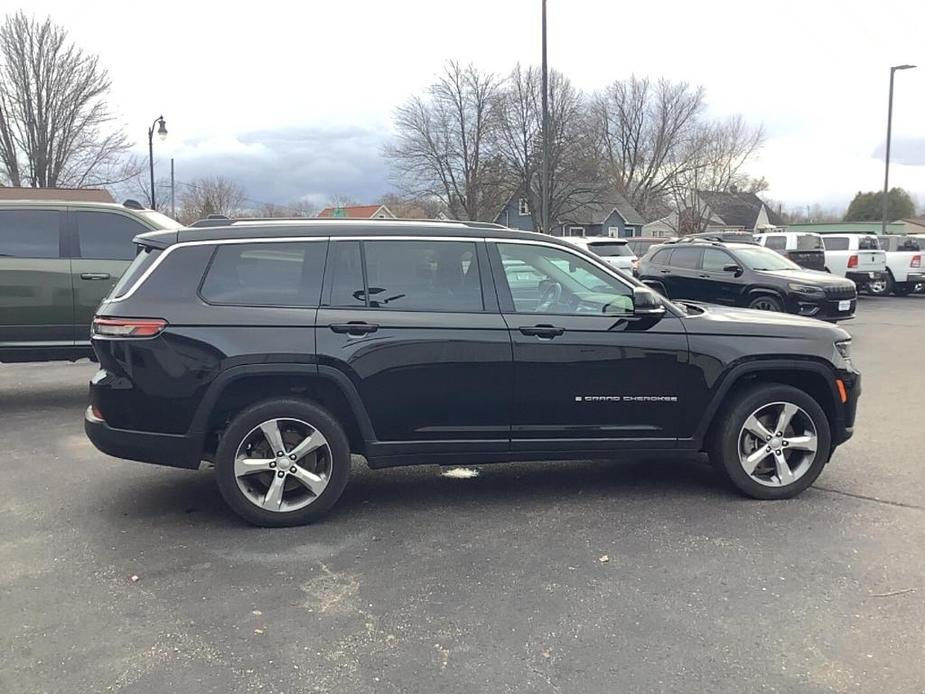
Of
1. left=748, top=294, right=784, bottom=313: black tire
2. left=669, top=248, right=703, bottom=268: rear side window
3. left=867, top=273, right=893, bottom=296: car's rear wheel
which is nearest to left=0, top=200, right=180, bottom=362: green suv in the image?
left=748, top=294, right=784, bottom=313: black tire

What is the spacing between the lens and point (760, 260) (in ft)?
44.7

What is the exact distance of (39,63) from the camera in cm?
3206

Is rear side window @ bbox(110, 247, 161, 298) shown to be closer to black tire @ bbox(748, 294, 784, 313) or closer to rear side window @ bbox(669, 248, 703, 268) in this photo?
black tire @ bbox(748, 294, 784, 313)

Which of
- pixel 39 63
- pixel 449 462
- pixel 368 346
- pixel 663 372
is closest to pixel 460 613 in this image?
pixel 449 462

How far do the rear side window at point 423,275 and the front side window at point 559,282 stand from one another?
0.80 feet

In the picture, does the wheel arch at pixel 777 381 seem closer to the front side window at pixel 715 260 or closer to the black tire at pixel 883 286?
the front side window at pixel 715 260

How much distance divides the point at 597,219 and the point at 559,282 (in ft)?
210

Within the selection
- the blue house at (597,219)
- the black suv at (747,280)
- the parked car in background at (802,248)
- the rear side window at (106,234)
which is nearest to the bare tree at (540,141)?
the blue house at (597,219)

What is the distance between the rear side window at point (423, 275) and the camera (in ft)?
14.7

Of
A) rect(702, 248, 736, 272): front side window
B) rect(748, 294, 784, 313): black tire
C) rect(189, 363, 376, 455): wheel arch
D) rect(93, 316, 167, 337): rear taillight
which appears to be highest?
rect(702, 248, 736, 272): front side window

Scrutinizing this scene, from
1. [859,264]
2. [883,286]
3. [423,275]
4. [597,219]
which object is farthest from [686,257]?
[597,219]

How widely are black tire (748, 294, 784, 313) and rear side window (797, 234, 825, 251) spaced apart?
9692 millimetres

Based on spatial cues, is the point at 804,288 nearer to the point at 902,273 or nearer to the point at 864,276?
the point at 864,276

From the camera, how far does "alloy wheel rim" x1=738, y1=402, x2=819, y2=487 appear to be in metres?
4.77
